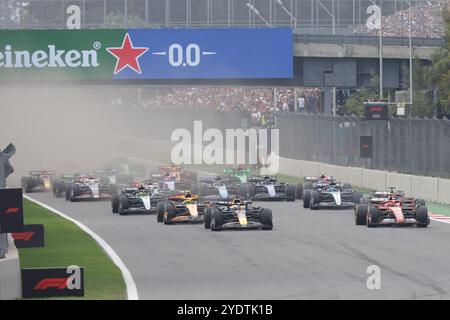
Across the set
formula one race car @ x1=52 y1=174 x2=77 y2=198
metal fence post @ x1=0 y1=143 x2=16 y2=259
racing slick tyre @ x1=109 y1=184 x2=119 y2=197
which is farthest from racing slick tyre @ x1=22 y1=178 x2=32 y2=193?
metal fence post @ x1=0 y1=143 x2=16 y2=259

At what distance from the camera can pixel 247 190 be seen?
42875 millimetres

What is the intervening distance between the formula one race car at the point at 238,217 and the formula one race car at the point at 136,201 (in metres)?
5.70

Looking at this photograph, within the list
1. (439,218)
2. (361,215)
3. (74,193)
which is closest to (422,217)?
(361,215)

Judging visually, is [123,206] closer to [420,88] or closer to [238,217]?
[238,217]

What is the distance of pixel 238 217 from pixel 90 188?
12.9 m

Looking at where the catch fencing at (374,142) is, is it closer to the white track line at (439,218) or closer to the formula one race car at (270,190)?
the formula one race car at (270,190)

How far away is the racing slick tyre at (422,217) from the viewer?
110 feet

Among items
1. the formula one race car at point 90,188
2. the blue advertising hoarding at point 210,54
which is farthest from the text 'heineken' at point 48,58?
the formula one race car at point 90,188

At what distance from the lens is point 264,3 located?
11494 centimetres

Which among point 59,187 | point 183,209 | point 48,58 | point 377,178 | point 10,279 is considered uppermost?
point 48,58

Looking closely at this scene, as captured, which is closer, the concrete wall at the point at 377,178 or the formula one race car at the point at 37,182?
the concrete wall at the point at 377,178

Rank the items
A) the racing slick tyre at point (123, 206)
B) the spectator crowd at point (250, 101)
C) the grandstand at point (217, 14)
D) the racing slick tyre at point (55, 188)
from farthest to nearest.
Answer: the grandstand at point (217, 14)
the spectator crowd at point (250, 101)
the racing slick tyre at point (55, 188)
the racing slick tyre at point (123, 206)

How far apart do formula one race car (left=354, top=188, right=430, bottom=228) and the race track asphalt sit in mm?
252

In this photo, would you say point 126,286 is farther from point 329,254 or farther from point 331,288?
point 329,254
